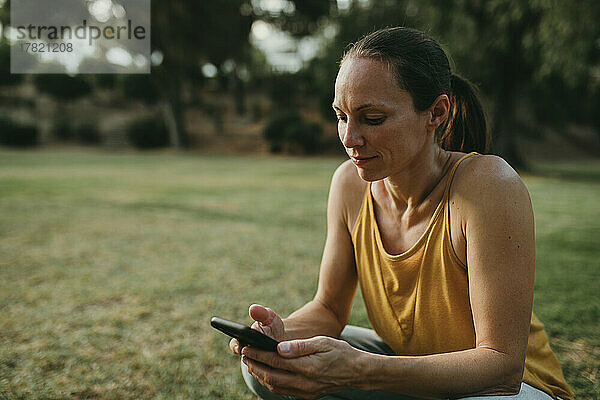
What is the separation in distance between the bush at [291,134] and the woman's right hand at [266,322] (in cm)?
2395

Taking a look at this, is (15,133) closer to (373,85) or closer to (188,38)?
(188,38)

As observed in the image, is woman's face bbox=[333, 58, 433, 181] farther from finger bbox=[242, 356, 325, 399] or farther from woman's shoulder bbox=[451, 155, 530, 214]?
finger bbox=[242, 356, 325, 399]

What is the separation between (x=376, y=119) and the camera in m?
1.61

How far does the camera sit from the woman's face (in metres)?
1.58

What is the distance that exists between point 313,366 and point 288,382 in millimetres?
90

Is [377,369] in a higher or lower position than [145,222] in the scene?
higher

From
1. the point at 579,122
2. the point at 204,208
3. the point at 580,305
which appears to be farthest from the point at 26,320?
the point at 579,122

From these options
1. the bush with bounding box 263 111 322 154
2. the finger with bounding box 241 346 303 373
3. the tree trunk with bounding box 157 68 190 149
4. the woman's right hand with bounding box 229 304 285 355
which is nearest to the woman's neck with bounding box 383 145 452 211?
the woman's right hand with bounding box 229 304 285 355

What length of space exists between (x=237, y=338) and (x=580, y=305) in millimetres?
3581

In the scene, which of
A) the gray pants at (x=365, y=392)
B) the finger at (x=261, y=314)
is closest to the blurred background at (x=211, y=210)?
the gray pants at (x=365, y=392)

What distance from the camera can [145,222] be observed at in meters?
7.78

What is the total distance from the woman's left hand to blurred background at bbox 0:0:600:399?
1.02 m

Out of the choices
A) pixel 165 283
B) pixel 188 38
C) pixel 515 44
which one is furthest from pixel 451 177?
pixel 188 38

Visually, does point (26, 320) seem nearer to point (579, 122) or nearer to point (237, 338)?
point (237, 338)
